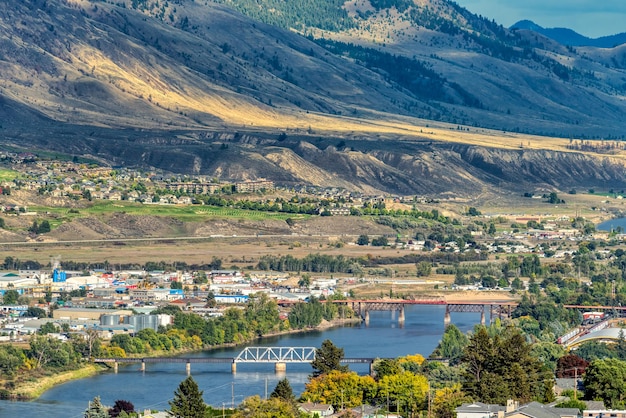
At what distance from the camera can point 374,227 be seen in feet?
569

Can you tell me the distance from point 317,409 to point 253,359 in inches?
945

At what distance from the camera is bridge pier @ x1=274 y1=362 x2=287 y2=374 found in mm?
86188

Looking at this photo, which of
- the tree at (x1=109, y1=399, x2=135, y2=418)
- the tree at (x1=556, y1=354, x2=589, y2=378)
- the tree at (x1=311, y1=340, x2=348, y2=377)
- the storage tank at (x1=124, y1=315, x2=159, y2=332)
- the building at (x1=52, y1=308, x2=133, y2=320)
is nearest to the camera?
the tree at (x1=109, y1=399, x2=135, y2=418)

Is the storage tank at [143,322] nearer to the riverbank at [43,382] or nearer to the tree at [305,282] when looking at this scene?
the riverbank at [43,382]

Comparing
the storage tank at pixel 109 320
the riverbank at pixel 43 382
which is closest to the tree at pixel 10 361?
the riverbank at pixel 43 382

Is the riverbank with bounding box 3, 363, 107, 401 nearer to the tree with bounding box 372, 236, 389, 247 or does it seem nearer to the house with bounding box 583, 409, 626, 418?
the house with bounding box 583, 409, 626, 418

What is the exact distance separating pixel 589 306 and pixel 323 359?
40.1m

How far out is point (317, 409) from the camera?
65.4 m

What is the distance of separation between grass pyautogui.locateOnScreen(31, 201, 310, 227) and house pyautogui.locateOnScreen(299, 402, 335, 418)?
96.5 metres

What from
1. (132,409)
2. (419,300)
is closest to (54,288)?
(419,300)

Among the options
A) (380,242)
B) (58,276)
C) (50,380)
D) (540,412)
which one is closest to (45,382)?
(50,380)

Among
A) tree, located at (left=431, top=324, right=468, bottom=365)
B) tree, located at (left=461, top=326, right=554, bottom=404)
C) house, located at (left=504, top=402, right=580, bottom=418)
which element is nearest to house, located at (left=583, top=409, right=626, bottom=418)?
house, located at (left=504, top=402, right=580, bottom=418)

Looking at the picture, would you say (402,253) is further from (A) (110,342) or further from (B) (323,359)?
(B) (323,359)

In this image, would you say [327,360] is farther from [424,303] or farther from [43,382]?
[424,303]
